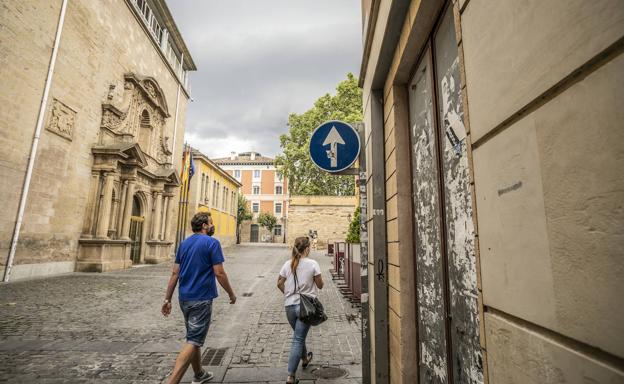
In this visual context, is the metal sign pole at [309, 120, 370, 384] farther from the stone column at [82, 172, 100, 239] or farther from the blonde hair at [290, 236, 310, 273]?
the stone column at [82, 172, 100, 239]

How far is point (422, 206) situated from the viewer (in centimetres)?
256

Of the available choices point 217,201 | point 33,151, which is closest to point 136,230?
point 33,151

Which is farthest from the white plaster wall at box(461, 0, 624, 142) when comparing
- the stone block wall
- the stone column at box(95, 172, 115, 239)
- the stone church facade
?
the stone block wall

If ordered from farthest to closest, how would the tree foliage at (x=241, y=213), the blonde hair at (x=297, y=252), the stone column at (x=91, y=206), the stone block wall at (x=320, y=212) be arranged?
the tree foliage at (x=241, y=213)
the stone block wall at (x=320, y=212)
the stone column at (x=91, y=206)
the blonde hair at (x=297, y=252)

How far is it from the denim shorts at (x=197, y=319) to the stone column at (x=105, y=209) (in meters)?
12.7

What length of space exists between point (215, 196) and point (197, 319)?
32.8 metres

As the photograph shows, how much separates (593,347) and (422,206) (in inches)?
75.9

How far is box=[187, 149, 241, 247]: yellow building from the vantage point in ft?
97.3

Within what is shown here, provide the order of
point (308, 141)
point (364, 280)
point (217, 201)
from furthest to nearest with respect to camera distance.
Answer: point (217, 201), point (308, 141), point (364, 280)

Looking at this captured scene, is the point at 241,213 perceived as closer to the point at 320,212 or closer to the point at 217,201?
the point at 217,201

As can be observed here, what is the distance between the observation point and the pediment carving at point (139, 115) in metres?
15.4

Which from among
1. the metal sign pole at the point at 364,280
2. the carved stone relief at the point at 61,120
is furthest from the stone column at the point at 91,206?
the metal sign pole at the point at 364,280

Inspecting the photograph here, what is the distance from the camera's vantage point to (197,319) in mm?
3455

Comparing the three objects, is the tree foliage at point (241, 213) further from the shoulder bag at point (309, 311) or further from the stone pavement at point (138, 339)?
the shoulder bag at point (309, 311)
